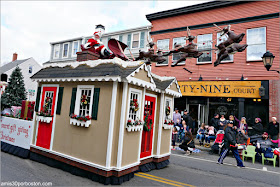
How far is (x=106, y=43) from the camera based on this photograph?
2120 cm

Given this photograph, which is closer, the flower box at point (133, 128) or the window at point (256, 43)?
the flower box at point (133, 128)

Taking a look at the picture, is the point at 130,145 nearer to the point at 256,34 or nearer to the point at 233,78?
the point at 233,78

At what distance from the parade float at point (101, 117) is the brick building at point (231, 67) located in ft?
26.4

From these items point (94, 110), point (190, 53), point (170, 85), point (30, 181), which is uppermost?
point (190, 53)

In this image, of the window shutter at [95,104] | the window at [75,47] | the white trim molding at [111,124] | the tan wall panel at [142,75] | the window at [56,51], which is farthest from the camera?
the window at [56,51]

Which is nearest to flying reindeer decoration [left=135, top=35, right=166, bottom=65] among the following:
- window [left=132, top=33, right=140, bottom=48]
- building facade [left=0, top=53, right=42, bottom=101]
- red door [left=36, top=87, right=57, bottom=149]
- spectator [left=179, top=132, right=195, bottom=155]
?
red door [left=36, top=87, right=57, bottom=149]

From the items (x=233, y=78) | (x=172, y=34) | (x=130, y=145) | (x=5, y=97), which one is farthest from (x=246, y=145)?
(x=5, y=97)

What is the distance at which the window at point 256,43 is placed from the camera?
1334cm

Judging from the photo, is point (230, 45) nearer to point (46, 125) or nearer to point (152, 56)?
point (152, 56)

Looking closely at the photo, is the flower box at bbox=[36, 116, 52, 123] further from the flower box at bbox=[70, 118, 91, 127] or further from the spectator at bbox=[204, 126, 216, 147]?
the spectator at bbox=[204, 126, 216, 147]

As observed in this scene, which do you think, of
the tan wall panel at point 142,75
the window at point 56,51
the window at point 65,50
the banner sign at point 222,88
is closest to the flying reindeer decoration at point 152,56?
the tan wall panel at point 142,75

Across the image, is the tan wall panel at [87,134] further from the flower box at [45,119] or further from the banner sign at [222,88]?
the banner sign at [222,88]

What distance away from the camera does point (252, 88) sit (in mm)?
13023

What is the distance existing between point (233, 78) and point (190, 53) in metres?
10.5
